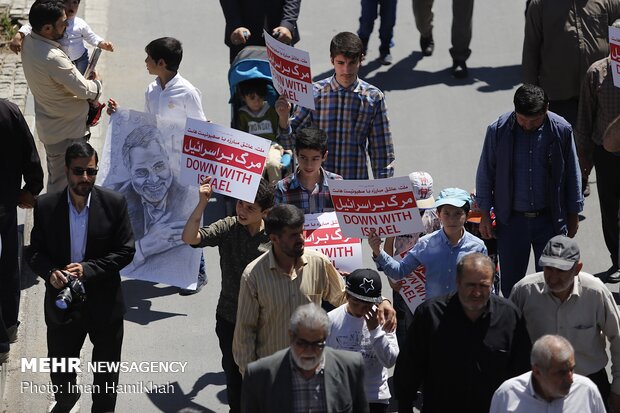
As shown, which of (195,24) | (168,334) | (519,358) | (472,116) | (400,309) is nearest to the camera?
(519,358)

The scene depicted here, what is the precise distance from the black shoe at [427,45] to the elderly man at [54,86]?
5279mm

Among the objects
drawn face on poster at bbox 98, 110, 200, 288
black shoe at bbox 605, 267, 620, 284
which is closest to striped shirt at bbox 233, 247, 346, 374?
drawn face on poster at bbox 98, 110, 200, 288

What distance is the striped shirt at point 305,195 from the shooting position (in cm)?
905

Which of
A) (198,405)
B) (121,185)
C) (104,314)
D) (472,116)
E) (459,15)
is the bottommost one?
(198,405)

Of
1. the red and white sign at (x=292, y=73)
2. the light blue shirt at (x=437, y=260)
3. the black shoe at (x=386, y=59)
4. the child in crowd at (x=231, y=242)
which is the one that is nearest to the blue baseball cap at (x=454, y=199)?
the light blue shirt at (x=437, y=260)

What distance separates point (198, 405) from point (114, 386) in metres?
0.79

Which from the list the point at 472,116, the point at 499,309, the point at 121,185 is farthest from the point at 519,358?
the point at 472,116

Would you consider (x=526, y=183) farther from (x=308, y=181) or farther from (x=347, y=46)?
(x=347, y=46)

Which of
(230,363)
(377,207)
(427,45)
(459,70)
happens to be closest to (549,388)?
(377,207)

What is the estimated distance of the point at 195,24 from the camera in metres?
15.4

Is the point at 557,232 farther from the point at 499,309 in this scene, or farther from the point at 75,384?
the point at 75,384

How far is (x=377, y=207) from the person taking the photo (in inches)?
338

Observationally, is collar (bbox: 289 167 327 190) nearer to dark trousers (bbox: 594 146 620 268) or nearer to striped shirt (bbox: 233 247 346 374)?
striped shirt (bbox: 233 247 346 374)

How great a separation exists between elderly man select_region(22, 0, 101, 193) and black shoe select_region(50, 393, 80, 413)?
253 cm
